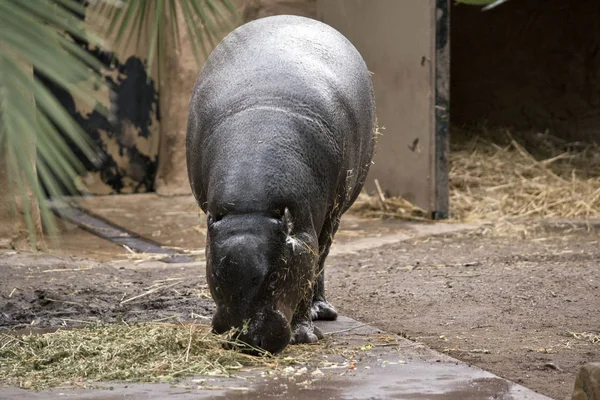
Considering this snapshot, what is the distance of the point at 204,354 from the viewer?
3.74 m

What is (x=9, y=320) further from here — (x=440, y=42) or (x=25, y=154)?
(x=440, y=42)

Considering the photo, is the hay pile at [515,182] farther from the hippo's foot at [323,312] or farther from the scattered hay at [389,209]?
the hippo's foot at [323,312]

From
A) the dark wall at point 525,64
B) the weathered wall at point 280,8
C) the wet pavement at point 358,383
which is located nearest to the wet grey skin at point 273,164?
the wet pavement at point 358,383

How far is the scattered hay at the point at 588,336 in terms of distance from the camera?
4289mm

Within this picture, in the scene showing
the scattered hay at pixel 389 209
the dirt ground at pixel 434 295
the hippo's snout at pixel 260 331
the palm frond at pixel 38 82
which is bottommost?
the scattered hay at pixel 389 209

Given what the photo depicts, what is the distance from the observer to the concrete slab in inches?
129

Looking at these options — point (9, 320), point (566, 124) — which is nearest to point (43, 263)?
point (9, 320)

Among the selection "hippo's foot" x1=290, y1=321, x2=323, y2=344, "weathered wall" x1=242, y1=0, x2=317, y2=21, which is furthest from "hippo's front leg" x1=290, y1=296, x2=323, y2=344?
"weathered wall" x1=242, y1=0, x2=317, y2=21

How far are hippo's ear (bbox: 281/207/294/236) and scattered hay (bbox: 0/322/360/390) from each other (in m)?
0.45

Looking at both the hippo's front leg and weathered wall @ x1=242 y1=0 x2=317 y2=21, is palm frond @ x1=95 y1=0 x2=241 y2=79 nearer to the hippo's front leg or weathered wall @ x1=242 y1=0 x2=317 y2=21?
the hippo's front leg

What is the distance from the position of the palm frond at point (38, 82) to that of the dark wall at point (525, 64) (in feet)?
35.2

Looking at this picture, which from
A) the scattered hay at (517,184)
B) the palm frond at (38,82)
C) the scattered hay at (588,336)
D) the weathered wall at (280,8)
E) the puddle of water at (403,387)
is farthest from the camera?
the weathered wall at (280,8)

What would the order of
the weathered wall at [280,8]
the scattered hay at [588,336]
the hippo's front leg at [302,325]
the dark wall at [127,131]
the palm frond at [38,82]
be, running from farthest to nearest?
1. the dark wall at [127,131]
2. the weathered wall at [280,8]
3. the scattered hay at [588,336]
4. the hippo's front leg at [302,325]
5. the palm frond at [38,82]

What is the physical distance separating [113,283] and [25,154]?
4716 millimetres
